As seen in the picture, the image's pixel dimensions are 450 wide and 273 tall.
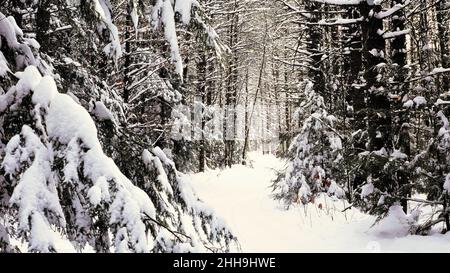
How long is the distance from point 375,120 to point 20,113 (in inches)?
217

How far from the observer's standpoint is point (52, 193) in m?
2.21

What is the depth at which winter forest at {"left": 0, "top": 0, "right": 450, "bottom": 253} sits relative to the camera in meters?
2.27

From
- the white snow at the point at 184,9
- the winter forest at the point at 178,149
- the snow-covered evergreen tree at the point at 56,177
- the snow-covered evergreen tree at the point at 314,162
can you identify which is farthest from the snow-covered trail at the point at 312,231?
the white snow at the point at 184,9

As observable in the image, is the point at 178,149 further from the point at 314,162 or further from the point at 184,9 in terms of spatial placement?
the point at 184,9

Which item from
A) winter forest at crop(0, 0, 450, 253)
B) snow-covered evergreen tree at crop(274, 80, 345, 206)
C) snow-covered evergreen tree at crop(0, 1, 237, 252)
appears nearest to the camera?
snow-covered evergreen tree at crop(0, 1, 237, 252)

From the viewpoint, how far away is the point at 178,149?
12211 mm

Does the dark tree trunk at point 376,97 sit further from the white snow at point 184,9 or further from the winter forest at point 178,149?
the white snow at point 184,9

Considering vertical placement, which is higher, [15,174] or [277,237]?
[15,174]

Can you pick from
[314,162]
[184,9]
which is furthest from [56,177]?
[314,162]

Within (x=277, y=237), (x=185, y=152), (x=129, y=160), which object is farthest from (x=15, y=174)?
(x=185, y=152)

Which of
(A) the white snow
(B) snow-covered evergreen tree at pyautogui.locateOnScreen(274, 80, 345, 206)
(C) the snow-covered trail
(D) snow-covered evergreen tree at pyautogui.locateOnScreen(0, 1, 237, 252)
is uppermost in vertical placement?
(A) the white snow

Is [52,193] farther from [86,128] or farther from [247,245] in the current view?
[247,245]

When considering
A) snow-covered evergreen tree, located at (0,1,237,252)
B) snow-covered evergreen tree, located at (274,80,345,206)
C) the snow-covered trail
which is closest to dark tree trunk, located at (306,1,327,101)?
snow-covered evergreen tree, located at (274,80,345,206)

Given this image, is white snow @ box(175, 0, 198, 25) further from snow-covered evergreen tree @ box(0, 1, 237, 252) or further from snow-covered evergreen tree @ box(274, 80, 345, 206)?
snow-covered evergreen tree @ box(274, 80, 345, 206)
